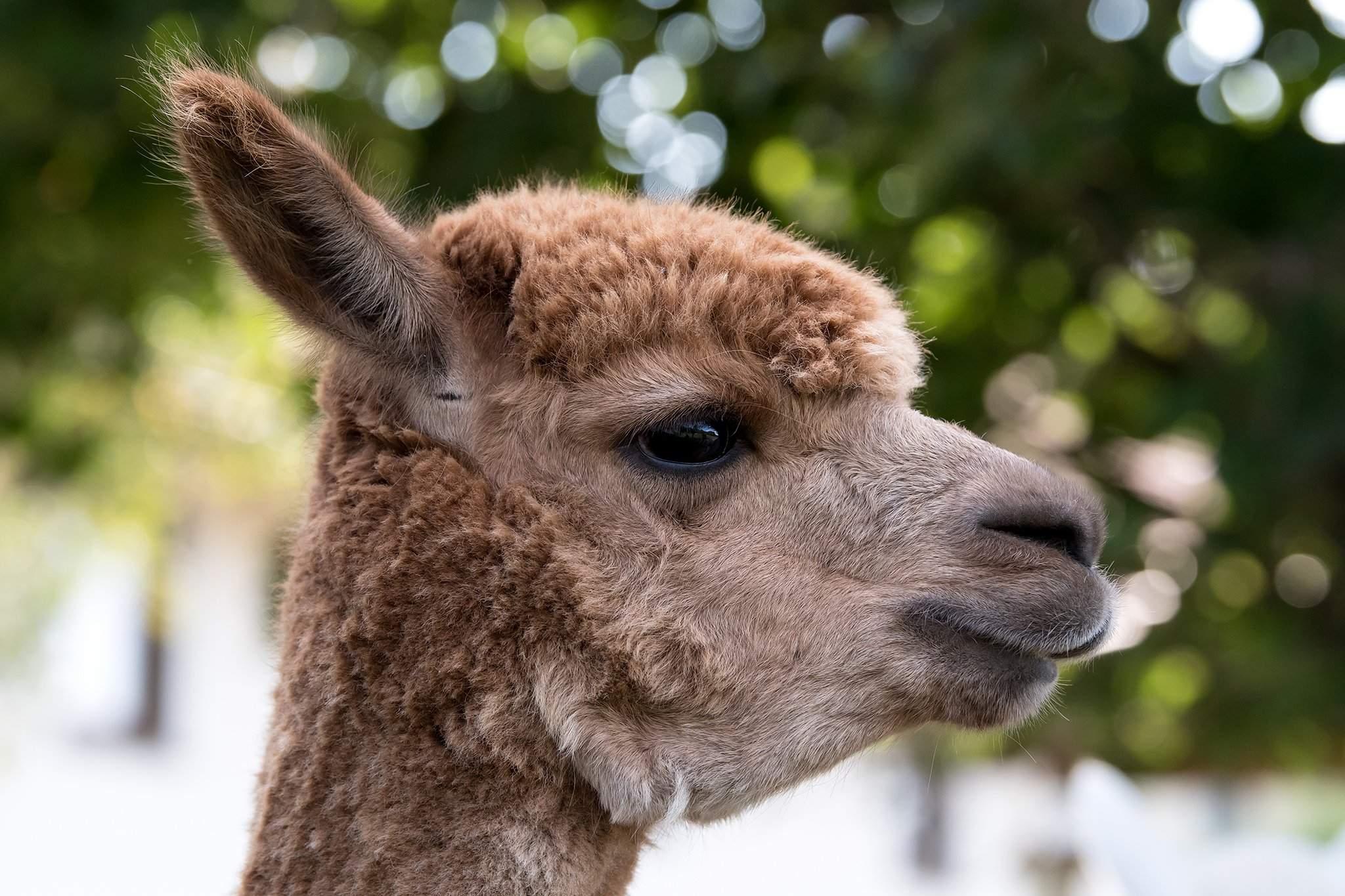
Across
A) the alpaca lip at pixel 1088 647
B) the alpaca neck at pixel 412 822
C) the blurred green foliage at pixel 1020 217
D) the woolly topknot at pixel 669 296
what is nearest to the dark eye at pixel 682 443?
the woolly topknot at pixel 669 296

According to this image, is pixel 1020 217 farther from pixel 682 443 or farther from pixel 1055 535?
pixel 682 443

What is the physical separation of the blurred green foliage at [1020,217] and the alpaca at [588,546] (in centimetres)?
187

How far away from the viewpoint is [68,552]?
15.7 metres

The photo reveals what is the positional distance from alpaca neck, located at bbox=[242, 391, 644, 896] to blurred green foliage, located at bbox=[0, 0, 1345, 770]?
216 centimetres

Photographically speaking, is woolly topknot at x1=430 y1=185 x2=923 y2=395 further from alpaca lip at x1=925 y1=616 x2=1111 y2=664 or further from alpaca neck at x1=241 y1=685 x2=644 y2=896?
alpaca neck at x1=241 y1=685 x2=644 y2=896

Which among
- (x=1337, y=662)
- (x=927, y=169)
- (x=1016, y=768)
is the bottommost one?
(x=1016, y=768)

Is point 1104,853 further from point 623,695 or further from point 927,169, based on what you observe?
point 927,169

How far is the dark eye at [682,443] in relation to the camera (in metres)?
2.44

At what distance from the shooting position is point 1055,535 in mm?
2451

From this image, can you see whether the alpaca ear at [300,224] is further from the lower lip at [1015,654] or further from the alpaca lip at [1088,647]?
the alpaca lip at [1088,647]

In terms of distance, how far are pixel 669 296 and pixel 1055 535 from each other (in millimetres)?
894

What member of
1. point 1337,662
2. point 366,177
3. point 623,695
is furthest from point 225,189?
point 1337,662

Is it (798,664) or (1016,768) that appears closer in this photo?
(798,664)

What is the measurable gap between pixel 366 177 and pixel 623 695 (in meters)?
1.46
